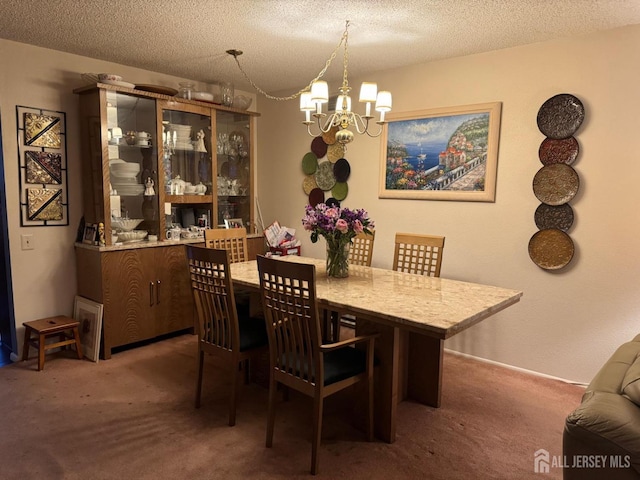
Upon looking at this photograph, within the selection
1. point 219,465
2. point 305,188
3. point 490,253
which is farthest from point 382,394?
point 305,188

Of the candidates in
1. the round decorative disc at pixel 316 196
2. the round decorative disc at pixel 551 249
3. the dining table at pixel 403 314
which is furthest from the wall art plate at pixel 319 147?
the round decorative disc at pixel 551 249

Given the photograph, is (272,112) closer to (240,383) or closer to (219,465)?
(240,383)

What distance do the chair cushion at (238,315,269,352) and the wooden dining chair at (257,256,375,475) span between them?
0.96 feet

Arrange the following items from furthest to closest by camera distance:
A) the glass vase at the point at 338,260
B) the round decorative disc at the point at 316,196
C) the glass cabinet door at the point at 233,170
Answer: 1. the round decorative disc at the point at 316,196
2. the glass cabinet door at the point at 233,170
3. the glass vase at the point at 338,260

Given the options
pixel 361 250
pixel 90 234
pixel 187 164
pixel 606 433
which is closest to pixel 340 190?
pixel 361 250

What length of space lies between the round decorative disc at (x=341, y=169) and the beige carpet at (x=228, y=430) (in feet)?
6.50

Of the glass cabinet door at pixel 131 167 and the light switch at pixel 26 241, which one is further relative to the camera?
the glass cabinet door at pixel 131 167

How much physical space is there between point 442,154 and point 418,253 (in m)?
0.92

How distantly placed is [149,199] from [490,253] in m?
2.83

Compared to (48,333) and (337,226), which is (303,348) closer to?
(337,226)

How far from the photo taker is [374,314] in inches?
79.2

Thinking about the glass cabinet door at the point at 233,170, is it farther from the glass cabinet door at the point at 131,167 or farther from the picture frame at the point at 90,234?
the picture frame at the point at 90,234

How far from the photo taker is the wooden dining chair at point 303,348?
2.00m

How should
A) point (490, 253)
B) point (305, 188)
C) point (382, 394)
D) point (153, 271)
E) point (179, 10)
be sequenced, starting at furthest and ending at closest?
point (305, 188)
point (153, 271)
point (490, 253)
point (179, 10)
point (382, 394)
